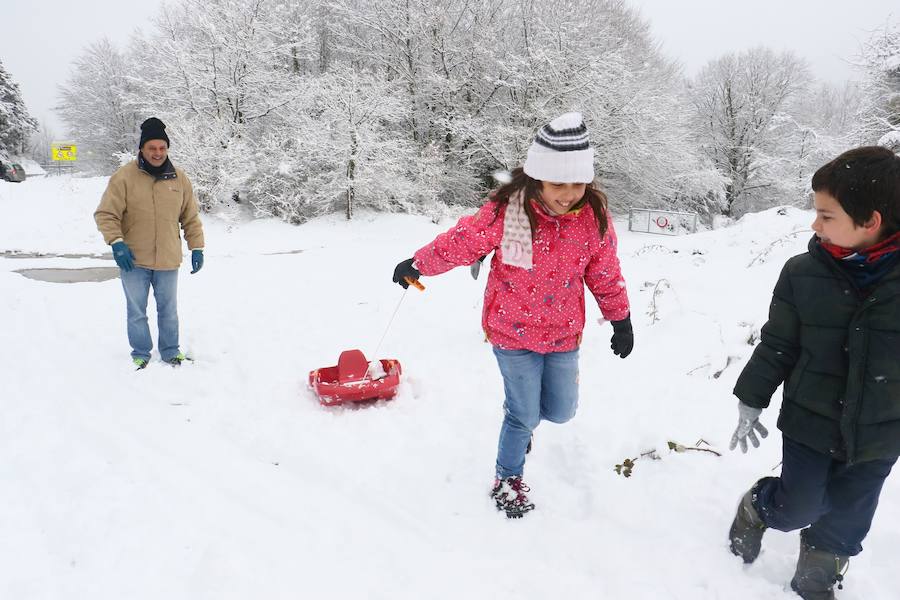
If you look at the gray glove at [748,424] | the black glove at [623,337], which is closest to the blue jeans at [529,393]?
the black glove at [623,337]

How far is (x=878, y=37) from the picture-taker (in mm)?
→ 20188

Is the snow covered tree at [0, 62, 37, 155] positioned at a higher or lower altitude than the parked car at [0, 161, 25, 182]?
higher

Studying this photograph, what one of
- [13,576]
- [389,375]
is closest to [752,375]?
[389,375]

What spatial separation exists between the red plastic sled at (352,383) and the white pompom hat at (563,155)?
2.07m

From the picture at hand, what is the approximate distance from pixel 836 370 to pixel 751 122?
30.2 m

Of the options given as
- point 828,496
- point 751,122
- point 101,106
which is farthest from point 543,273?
point 101,106

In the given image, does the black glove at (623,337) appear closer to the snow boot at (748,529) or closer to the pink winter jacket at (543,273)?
the pink winter jacket at (543,273)

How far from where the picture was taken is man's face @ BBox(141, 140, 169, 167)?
4062 millimetres

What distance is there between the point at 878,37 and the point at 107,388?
26.8m

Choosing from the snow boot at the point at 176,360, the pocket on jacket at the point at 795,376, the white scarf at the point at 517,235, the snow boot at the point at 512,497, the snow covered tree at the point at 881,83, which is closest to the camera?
the pocket on jacket at the point at 795,376

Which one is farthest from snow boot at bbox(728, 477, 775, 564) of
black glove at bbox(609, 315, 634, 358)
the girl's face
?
the girl's face

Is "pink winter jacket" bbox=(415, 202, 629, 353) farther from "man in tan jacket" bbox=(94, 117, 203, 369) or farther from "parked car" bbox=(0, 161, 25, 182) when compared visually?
"parked car" bbox=(0, 161, 25, 182)

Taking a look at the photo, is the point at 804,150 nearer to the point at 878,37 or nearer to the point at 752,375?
the point at 878,37

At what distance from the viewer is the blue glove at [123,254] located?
3963 mm
